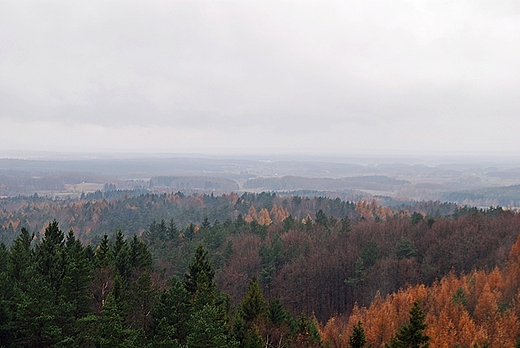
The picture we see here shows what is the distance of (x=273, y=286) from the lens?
60812mm

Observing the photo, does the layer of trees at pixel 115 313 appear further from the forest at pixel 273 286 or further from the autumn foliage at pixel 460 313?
the autumn foliage at pixel 460 313

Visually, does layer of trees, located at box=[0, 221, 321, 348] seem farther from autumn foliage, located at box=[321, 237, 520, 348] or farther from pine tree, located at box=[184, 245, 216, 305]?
autumn foliage, located at box=[321, 237, 520, 348]

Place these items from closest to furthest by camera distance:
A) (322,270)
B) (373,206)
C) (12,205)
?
(322,270)
(373,206)
(12,205)

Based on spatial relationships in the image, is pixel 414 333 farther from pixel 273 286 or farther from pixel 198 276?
pixel 273 286

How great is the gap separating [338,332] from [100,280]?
26.2 meters

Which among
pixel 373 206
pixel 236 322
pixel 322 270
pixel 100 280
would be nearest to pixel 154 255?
pixel 322 270

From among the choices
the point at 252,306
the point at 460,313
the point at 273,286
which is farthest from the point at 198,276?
the point at 273,286

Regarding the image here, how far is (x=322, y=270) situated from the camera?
6175cm

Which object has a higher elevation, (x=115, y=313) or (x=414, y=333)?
(x=115, y=313)

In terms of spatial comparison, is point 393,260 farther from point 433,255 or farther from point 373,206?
point 373,206

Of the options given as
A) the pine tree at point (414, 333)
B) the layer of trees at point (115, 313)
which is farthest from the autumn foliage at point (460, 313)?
the pine tree at point (414, 333)

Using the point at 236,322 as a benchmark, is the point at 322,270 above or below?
below

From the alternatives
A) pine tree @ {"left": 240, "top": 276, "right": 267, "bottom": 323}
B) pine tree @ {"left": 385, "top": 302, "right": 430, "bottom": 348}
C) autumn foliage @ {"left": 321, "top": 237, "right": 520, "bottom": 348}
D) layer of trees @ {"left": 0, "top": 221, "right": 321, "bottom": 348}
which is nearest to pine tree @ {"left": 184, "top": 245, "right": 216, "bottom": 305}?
layer of trees @ {"left": 0, "top": 221, "right": 321, "bottom": 348}

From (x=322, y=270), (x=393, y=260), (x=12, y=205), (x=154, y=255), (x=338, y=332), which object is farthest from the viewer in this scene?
(x=12, y=205)
